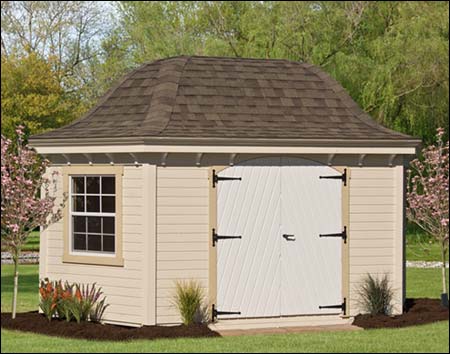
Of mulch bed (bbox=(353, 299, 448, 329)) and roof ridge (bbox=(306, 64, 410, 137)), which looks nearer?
mulch bed (bbox=(353, 299, 448, 329))

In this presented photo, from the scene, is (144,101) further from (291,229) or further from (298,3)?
(298,3)

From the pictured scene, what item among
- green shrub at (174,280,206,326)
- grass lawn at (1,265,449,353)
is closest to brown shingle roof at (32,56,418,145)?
green shrub at (174,280,206,326)

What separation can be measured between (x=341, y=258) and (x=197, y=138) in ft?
9.14

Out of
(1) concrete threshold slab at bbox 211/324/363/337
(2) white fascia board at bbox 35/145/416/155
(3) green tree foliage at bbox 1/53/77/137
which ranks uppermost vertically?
(3) green tree foliage at bbox 1/53/77/137

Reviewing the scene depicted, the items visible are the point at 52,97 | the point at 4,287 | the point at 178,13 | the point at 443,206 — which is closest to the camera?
the point at 443,206

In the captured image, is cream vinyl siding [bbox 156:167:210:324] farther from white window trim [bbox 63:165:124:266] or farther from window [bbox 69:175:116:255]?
window [bbox 69:175:116:255]

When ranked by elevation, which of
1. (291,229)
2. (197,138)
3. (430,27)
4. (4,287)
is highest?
(430,27)

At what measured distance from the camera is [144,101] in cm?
1670

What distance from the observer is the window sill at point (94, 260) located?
51.8 feet

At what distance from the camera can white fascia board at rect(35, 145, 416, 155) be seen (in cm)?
1530

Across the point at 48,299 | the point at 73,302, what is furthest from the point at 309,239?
the point at 48,299

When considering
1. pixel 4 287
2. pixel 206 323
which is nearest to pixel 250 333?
pixel 206 323

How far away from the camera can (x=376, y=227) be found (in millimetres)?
16656

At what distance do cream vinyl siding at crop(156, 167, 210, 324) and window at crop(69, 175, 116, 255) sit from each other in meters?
0.80
